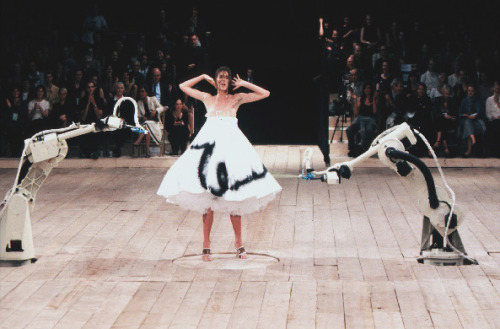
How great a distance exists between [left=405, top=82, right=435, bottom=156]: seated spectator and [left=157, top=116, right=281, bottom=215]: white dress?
6.59 m

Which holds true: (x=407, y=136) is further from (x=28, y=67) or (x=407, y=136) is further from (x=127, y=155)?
(x=28, y=67)

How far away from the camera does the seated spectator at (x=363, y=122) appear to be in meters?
13.4

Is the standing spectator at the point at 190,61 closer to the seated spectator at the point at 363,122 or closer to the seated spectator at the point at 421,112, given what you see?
the seated spectator at the point at 363,122

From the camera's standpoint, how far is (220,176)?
23.2 ft

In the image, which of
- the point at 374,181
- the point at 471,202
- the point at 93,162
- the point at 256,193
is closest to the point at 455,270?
the point at 256,193

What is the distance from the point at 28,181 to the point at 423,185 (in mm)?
3102

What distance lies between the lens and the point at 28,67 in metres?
15.5

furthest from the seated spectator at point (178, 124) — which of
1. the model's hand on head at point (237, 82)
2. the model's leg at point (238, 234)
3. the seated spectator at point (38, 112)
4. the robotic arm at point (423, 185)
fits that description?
the robotic arm at point (423, 185)

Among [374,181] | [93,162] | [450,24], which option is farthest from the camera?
[450,24]

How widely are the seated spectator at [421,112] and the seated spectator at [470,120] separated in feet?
1.50

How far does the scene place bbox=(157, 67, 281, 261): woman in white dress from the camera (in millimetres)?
7066

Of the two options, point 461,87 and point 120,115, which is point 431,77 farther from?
point 120,115

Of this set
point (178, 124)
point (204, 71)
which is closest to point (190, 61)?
point (204, 71)

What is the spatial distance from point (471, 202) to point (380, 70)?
490 cm
